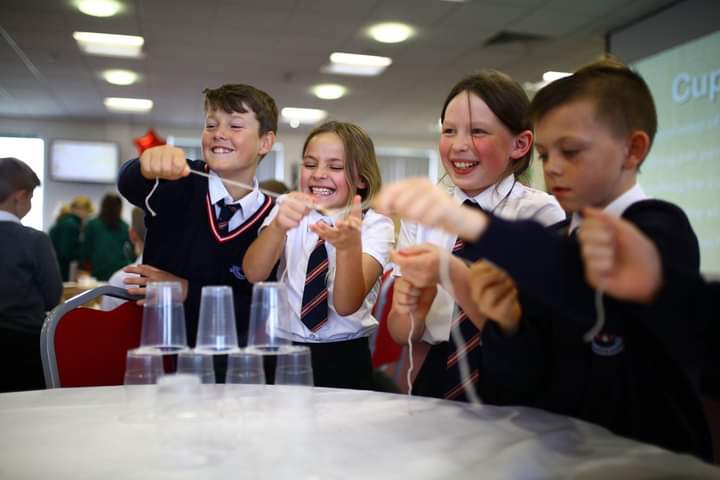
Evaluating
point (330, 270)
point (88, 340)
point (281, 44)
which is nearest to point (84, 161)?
point (281, 44)

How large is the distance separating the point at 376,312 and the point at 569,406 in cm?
234

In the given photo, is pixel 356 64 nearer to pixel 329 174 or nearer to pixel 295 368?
pixel 329 174

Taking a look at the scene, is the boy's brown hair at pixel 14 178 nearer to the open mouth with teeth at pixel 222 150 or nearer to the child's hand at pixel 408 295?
the open mouth with teeth at pixel 222 150

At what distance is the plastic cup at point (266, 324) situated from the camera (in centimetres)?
120

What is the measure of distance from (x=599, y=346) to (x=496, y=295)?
0.19 m

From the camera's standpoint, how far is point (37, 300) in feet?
8.43

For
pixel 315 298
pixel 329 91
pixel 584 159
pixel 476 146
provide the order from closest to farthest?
pixel 584 159
pixel 476 146
pixel 315 298
pixel 329 91

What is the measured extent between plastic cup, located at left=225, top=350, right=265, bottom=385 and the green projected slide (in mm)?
3577

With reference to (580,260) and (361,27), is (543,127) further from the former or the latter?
(361,27)

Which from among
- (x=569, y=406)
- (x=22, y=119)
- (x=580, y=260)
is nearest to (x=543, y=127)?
(x=580, y=260)

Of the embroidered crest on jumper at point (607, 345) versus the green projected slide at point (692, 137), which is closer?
the embroidered crest on jumper at point (607, 345)

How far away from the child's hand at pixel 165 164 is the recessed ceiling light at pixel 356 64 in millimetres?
4627

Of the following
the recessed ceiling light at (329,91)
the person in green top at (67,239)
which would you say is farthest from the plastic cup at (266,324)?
the recessed ceiling light at (329,91)

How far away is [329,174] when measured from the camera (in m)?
1.81
